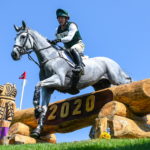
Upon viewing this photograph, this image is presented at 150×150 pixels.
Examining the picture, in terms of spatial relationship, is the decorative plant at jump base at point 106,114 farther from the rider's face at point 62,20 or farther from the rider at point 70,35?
the rider's face at point 62,20

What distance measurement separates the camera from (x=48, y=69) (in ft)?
26.0

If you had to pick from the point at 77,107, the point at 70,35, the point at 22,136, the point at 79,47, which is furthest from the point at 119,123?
the point at 22,136

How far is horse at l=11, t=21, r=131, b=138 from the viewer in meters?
7.69

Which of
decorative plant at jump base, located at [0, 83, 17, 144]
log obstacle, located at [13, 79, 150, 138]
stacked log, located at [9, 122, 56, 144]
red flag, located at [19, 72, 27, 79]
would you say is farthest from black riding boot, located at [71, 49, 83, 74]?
red flag, located at [19, 72, 27, 79]

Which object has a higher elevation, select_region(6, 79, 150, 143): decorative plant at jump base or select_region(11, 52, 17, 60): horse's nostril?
select_region(11, 52, 17, 60): horse's nostril

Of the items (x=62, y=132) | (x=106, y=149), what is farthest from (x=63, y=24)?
(x=106, y=149)

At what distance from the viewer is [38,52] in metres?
8.14

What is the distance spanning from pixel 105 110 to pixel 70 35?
1.93 metres

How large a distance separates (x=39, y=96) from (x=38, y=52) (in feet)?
3.75

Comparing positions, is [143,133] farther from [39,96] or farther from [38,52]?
[38,52]

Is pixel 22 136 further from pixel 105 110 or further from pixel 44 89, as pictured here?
pixel 105 110

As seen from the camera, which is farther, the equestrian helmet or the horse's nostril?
the equestrian helmet

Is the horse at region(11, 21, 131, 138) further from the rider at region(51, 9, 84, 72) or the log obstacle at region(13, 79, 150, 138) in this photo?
the log obstacle at region(13, 79, 150, 138)

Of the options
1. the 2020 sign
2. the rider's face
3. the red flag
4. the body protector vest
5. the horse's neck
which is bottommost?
the 2020 sign
